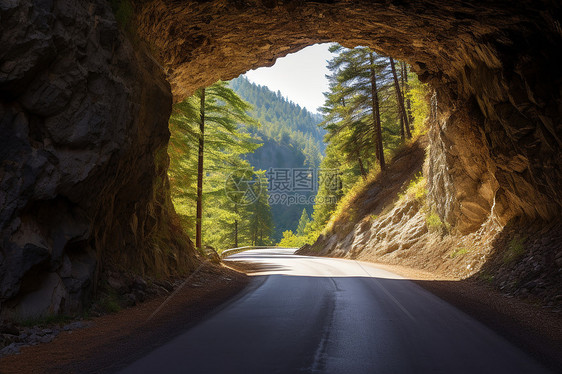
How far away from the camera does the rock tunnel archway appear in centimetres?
652

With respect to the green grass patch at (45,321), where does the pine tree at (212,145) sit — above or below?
above

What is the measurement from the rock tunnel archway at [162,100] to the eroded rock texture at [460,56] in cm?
5

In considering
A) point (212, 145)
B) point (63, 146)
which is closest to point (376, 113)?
point (212, 145)

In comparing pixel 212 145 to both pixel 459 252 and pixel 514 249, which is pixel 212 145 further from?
pixel 514 249

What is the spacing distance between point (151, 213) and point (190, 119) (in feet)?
23.0

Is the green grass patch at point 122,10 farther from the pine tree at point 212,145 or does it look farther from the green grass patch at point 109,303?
the pine tree at point 212,145

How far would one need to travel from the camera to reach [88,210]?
7875 millimetres

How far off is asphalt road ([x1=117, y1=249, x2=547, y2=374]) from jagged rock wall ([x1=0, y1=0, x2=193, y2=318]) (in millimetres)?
2920

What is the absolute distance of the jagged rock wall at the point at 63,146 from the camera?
6.21 metres

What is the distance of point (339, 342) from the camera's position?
18.0ft

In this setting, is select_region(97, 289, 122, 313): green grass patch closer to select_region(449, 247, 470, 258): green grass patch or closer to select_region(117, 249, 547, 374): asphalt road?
select_region(117, 249, 547, 374): asphalt road

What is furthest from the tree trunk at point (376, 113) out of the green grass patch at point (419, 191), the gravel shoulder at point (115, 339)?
the gravel shoulder at point (115, 339)

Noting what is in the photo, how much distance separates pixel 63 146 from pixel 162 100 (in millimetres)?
3925

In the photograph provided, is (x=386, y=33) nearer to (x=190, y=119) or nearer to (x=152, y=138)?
(x=152, y=138)
